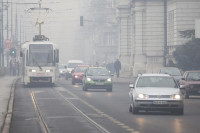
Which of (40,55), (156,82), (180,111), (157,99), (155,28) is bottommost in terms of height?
(180,111)

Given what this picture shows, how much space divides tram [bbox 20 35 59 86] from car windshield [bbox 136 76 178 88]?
85.1ft

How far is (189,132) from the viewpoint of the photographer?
2011cm

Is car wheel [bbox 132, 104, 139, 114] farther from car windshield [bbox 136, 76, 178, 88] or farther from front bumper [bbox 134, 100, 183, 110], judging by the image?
car windshield [bbox 136, 76, 178, 88]

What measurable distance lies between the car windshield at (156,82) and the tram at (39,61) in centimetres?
2595

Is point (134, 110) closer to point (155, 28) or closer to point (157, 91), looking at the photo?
point (157, 91)

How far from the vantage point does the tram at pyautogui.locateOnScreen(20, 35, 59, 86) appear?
5356 centimetres

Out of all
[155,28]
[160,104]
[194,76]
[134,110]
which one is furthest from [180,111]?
[155,28]

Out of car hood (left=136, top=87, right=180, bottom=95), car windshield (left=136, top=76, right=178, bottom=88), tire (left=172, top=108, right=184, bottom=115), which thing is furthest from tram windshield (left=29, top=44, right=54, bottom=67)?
tire (left=172, top=108, right=184, bottom=115)

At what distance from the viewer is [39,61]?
53781 mm

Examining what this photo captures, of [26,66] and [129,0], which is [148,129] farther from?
[129,0]

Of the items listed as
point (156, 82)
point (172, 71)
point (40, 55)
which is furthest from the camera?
point (40, 55)

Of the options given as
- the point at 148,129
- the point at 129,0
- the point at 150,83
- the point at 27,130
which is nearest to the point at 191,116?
the point at 150,83

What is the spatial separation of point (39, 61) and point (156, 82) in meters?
26.7

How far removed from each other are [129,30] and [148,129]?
8520cm
